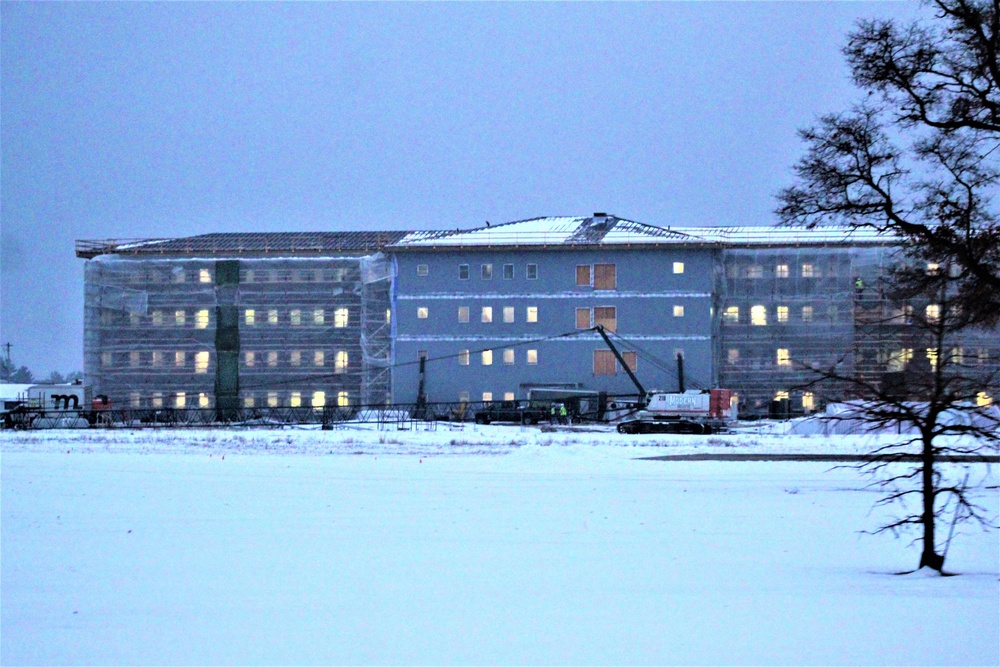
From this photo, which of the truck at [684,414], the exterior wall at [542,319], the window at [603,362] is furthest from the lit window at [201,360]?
the truck at [684,414]

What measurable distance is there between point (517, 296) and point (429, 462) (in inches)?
1577

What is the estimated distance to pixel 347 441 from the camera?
37250 mm

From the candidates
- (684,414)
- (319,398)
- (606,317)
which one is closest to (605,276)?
(606,317)

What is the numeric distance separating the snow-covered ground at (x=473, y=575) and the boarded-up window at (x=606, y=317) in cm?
4398

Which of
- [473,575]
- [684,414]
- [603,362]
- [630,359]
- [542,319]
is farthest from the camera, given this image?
[542,319]

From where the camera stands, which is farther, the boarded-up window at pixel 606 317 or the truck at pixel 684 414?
the boarded-up window at pixel 606 317

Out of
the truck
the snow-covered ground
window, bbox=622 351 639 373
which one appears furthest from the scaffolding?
the snow-covered ground

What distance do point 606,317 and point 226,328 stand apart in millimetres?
25207

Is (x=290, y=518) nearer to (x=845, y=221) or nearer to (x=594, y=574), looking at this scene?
(x=594, y=574)

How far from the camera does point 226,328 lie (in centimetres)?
6669

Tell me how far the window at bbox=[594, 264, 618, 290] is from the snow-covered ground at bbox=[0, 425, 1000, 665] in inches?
1758

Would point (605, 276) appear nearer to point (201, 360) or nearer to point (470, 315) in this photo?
point (470, 315)

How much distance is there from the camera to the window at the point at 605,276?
64.9 m

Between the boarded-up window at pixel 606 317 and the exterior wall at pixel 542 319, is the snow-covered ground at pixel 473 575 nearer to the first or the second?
the exterior wall at pixel 542 319
